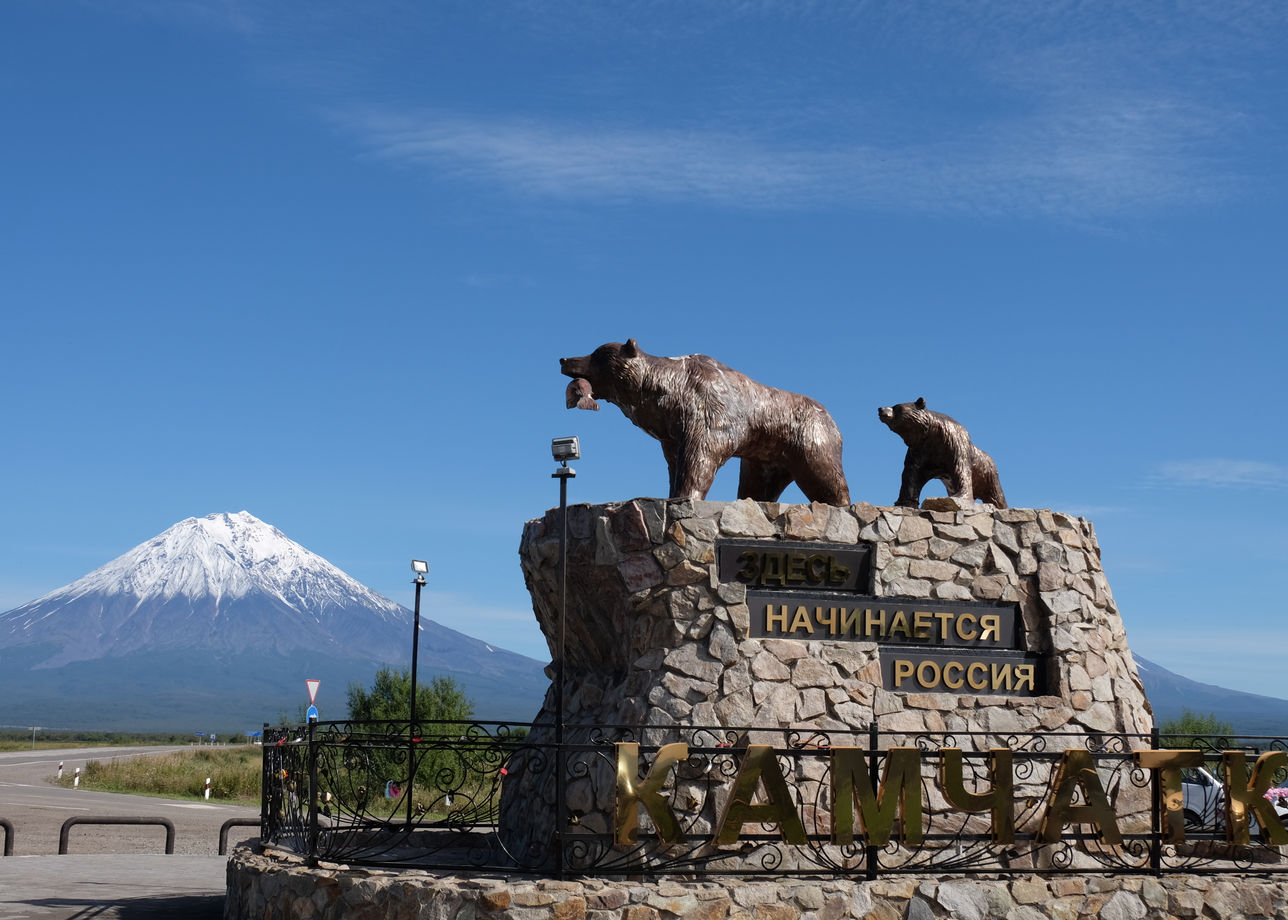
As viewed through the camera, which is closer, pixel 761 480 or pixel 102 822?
pixel 761 480

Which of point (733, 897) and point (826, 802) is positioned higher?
point (826, 802)

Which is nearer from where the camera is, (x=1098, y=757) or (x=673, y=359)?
(x=1098, y=757)

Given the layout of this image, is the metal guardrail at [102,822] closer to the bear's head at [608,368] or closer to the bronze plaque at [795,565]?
the bear's head at [608,368]

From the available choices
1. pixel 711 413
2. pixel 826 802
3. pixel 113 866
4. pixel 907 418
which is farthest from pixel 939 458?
pixel 113 866

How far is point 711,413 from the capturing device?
41.1 ft

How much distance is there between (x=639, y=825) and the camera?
1035 cm

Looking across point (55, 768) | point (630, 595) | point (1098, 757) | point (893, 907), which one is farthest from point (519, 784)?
point (55, 768)

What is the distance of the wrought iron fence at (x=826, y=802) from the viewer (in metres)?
10.1

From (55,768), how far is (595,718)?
40.3m

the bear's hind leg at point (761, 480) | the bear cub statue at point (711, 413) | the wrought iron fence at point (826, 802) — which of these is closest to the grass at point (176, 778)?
the bear's hind leg at point (761, 480)

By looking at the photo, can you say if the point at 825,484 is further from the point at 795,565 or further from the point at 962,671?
the point at 962,671

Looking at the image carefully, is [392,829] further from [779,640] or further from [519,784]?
[779,640]

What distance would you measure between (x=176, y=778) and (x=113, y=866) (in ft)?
77.1

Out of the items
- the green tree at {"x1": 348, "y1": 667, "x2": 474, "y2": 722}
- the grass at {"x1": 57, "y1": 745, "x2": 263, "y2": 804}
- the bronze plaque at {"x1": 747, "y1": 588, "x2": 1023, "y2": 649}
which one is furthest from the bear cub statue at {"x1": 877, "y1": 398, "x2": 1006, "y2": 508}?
the grass at {"x1": 57, "y1": 745, "x2": 263, "y2": 804}
